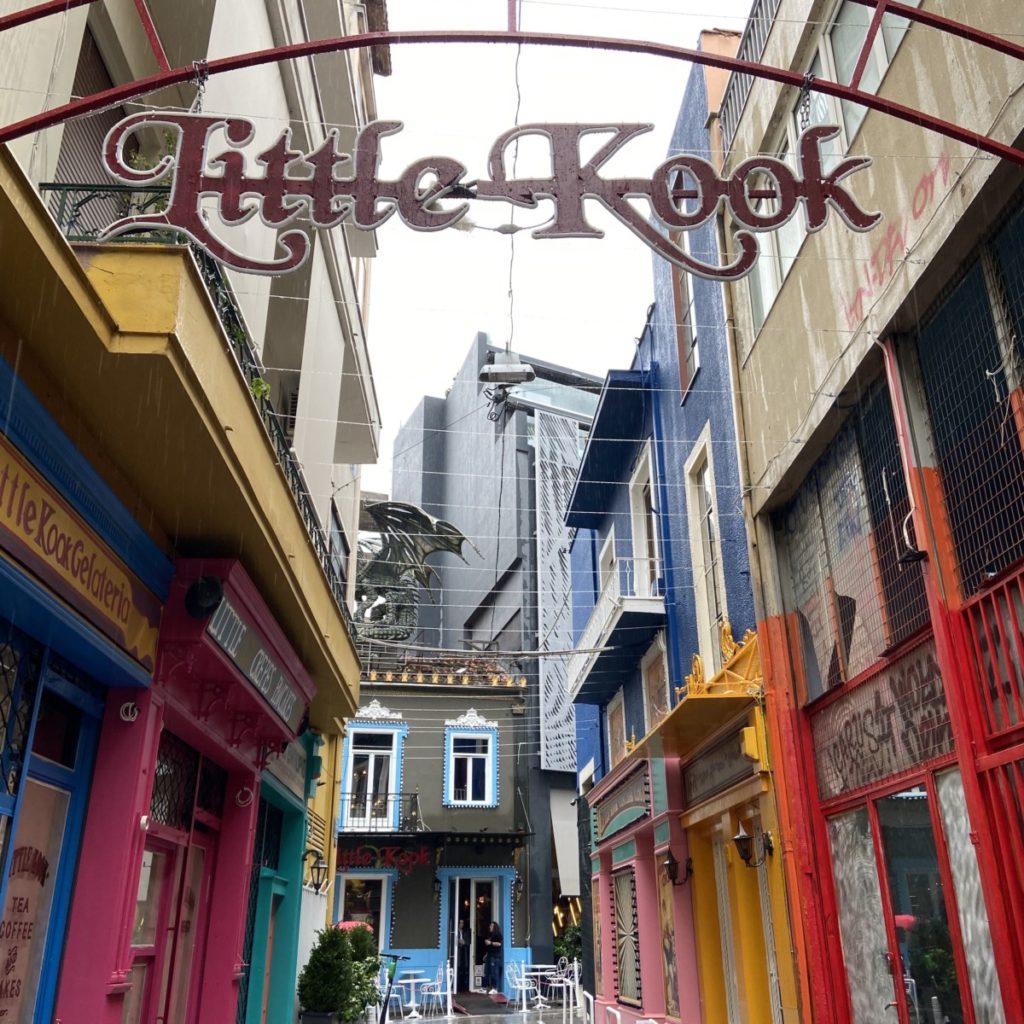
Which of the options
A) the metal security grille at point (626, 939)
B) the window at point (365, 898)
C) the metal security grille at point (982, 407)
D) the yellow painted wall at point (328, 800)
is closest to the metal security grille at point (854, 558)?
the metal security grille at point (982, 407)

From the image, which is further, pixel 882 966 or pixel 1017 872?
pixel 882 966

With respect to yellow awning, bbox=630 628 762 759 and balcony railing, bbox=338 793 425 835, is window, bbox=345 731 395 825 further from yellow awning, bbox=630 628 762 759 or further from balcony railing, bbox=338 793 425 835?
yellow awning, bbox=630 628 762 759

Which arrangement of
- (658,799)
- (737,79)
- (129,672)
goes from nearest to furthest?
(129,672)
(737,79)
(658,799)

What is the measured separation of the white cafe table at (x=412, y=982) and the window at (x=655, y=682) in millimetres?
9992

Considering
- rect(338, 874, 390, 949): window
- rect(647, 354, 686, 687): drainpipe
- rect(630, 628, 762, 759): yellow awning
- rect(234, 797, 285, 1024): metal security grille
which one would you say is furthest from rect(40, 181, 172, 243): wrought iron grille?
rect(338, 874, 390, 949): window

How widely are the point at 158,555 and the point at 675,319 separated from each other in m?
8.96

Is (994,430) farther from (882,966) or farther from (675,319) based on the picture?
(675,319)

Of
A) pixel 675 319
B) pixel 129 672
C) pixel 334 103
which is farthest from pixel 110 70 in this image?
pixel 675 319

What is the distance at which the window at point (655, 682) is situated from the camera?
1366 cm

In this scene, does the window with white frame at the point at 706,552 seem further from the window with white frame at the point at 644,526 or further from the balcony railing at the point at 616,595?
the window with white frame at the point at 644,526

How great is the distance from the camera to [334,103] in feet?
40.8

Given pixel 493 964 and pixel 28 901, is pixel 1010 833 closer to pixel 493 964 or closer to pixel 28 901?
pixel 28 901

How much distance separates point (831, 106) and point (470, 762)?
851 inches

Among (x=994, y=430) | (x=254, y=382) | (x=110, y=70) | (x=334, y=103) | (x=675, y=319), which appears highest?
(x=334, y=103)
